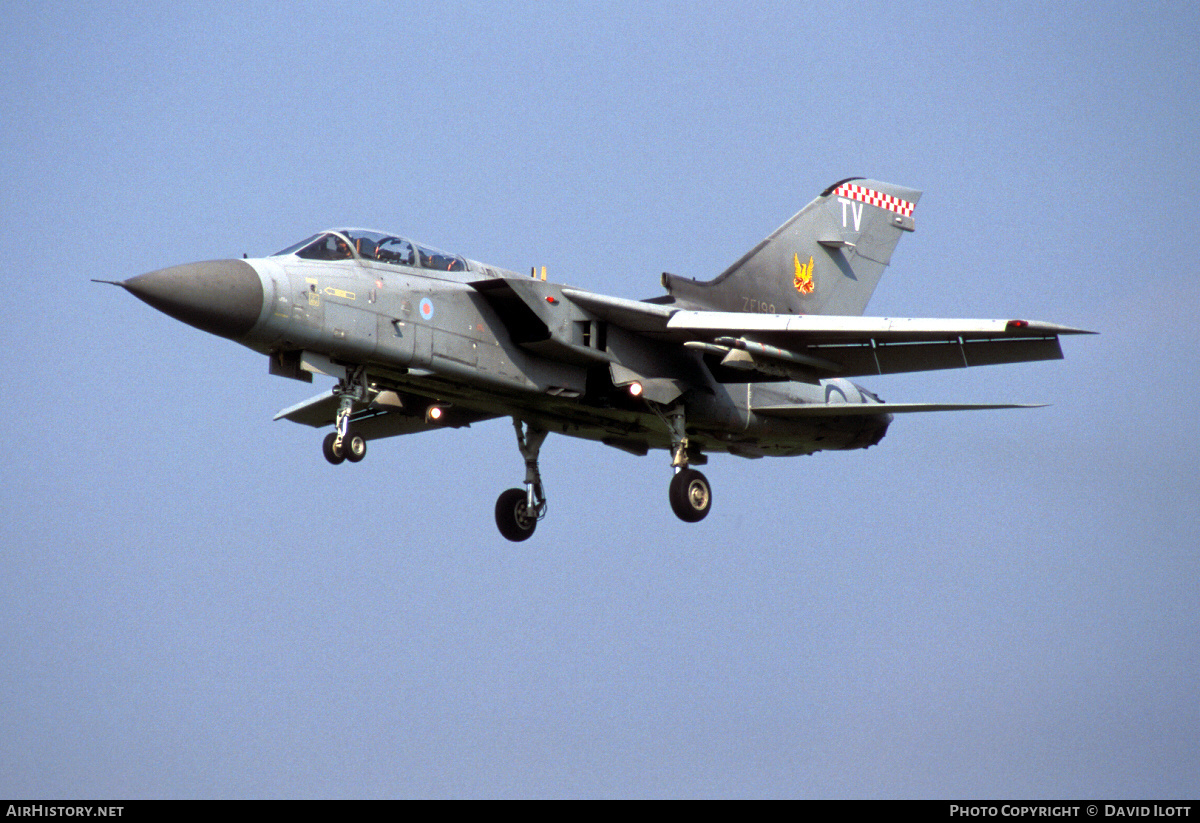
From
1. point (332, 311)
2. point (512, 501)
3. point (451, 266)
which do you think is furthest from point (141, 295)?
point (512, 501)

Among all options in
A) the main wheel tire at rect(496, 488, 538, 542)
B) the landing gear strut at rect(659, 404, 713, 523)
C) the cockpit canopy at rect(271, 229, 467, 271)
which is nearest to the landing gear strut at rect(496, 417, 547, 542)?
the main wheel tire at rect(496, 488, 538, 542)

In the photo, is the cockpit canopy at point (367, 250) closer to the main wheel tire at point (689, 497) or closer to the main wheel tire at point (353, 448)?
the main wheel tire at point (353, 448)

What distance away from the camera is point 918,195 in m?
27.8

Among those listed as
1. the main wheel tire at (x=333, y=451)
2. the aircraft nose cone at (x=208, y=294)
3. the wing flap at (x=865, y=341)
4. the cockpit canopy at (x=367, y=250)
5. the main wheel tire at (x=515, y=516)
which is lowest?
the main wheel tire at (x=515, y=516)

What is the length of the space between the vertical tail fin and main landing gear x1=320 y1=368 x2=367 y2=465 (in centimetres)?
621

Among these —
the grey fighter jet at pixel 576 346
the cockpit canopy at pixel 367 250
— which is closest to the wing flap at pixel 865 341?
the grey fighter jet at pixel 576 346

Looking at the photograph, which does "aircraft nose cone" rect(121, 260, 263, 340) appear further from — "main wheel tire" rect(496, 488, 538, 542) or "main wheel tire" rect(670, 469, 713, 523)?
"main wheel tire" rect(670, 469, 713, 523)

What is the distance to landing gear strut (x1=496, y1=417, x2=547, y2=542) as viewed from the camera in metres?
23.9

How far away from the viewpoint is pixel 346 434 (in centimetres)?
1939

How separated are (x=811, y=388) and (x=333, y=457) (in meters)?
8.53

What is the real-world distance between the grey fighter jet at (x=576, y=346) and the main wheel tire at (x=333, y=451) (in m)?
0.02

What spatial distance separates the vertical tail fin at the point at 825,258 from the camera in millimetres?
24594

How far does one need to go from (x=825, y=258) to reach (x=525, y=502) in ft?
22.6
